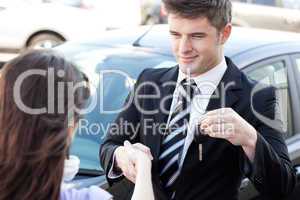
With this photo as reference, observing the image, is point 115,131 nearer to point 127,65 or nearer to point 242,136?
point 242,136

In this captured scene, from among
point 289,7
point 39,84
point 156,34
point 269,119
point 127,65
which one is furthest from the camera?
point 289,7

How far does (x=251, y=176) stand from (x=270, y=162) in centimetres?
10

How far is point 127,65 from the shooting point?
343 centimetres

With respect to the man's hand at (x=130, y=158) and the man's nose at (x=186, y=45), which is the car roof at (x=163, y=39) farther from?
the man's hand at (x=130, y=158)

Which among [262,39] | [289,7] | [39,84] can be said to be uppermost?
[289,7]

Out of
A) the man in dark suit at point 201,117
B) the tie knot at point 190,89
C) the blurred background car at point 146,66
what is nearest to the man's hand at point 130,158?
the man in dark suit at point 201,117

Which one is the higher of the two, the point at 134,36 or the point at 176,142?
the point at 134,36

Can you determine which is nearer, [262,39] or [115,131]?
[115,131]

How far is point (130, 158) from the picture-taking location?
188cm

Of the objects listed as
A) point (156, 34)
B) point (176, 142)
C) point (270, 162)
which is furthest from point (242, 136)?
point (156, 34)

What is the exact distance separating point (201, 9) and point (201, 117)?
39cm

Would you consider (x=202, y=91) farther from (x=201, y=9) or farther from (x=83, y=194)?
(x=83, y=194)

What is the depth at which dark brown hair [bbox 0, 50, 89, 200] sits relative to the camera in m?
1.51

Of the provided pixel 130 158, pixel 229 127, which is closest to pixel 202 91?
pixel 229 127
